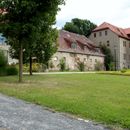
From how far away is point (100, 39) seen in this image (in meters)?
83.2

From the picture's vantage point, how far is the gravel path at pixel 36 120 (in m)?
9.02

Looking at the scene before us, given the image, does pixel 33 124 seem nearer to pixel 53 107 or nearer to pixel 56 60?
pixel 53 107

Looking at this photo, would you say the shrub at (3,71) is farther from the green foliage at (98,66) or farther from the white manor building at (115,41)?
the white manor building at (115,41)

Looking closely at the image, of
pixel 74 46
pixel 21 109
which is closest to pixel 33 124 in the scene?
pixel 21 109

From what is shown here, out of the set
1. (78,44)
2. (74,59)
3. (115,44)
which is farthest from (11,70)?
(115,44)

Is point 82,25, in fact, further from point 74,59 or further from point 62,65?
point 62,65

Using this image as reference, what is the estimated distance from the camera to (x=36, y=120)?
9.86 m

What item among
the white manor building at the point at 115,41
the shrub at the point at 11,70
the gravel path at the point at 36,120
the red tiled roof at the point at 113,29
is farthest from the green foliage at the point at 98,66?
the gravel path at the point at 36,120

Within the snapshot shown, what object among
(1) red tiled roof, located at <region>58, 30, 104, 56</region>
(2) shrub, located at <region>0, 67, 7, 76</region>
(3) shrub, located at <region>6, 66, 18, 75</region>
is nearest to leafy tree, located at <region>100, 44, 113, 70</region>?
(1) red tiled roof, located at <region>58, 30, 104, 56</region>

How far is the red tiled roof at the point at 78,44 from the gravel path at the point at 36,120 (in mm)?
52832

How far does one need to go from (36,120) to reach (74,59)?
5839 cm

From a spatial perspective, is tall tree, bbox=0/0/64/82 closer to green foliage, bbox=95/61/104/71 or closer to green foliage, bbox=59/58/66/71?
green foliage, bbox=59/58/66/71

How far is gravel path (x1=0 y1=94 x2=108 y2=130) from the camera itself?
29.6 ft

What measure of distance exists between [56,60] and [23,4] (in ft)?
134
